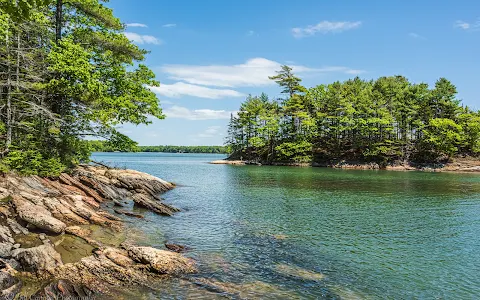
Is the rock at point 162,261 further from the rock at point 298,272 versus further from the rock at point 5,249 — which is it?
the rock at point 5,249

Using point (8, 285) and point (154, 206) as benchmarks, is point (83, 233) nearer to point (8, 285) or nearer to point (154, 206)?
point (8, 285)

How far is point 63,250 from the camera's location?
13039 millimetres

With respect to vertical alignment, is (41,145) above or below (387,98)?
below

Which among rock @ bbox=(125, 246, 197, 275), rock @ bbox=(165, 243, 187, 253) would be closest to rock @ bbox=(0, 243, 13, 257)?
rock @ bbox=(125, 246, 197, 275)

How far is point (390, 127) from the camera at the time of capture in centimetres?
8462

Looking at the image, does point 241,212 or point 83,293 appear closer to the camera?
point 83,293

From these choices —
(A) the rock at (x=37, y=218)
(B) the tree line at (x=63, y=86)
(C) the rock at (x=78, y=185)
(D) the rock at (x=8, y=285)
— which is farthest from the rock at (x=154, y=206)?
(D) the rock at (x=8, y=285)

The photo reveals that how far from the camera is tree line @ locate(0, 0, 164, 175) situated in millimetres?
22078

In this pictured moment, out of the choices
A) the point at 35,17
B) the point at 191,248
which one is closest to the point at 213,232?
the point at 191,248

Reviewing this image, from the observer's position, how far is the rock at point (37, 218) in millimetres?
14719

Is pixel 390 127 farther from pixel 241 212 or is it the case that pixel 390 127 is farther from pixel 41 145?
pixel 41 145

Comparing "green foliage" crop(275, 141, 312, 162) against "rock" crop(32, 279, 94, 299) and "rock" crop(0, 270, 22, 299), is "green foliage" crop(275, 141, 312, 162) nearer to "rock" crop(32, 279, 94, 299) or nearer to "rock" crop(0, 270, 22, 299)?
"rock" crop(32, 279, 94, 299)

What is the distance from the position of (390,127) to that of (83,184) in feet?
256

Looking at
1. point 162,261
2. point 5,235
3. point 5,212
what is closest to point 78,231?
point 5,235
